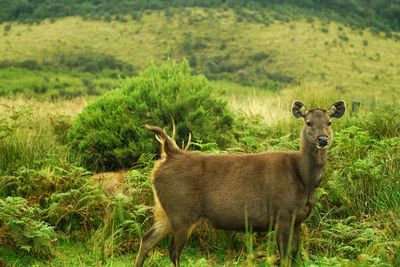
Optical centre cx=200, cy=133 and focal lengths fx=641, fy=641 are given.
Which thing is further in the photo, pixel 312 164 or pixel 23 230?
pixel 23 230

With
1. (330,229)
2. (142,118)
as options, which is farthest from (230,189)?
(142,118)

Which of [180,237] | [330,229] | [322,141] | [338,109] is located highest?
[338,109]

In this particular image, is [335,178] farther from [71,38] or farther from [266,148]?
[71,38]

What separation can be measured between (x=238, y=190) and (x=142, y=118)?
4.36 m

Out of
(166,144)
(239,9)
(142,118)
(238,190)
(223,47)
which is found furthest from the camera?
(239,9)

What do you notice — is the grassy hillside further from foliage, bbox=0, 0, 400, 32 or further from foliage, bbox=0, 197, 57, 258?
foliage, bbox=0, 197, 57, 258

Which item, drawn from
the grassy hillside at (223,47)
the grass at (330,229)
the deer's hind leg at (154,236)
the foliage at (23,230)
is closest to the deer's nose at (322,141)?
the grass at (330,229)

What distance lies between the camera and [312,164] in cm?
718

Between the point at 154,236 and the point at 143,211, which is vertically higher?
the point at 154,236

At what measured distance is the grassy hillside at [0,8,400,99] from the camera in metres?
57.1

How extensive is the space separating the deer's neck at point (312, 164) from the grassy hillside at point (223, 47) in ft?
149

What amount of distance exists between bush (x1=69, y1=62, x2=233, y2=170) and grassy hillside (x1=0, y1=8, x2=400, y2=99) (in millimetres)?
41046

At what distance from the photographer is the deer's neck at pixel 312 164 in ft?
23.4

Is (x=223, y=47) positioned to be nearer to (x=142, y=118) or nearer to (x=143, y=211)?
(x=142, y=118)
